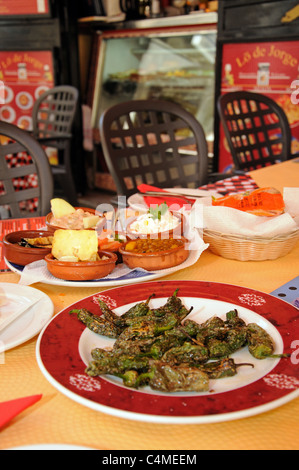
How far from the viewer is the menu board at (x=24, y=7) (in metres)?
5.38


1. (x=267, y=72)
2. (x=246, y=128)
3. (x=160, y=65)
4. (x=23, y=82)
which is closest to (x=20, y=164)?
(x=246, y=128)

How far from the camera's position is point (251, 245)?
1158 mm

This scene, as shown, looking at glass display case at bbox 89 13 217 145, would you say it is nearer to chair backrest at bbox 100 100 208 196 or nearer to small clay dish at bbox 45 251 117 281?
chair backrest at bbox 100 100 208 196

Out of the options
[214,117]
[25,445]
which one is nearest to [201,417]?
[25,445]

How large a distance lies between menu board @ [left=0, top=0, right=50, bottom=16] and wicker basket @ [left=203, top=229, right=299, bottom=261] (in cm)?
504

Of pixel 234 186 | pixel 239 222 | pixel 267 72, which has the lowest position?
pixel 234 186

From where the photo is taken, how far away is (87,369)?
0.69 metres

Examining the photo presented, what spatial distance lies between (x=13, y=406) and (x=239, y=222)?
28.9 inches

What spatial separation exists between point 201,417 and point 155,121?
1730 mm

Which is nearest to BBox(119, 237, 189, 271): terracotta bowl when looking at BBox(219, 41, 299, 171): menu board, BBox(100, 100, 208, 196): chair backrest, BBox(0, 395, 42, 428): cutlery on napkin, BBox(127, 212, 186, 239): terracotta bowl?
BBox(127, 212, 186, 239): terracotta bowl

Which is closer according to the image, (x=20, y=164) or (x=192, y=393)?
(x=192, y=393)

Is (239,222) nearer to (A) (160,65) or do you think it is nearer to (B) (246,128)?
(B) (246,128)

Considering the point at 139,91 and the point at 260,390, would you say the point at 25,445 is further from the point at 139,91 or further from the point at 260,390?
the point at 139,91

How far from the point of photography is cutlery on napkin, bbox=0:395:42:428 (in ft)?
2.01
